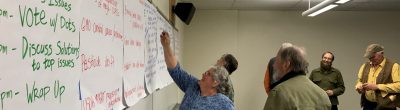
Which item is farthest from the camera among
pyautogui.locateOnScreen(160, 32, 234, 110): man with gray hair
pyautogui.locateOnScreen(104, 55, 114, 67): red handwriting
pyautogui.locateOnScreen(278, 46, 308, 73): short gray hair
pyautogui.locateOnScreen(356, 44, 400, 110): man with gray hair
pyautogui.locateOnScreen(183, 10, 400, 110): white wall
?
pyautogui.locateOnScreen(183, 10, 400, 110): white wall

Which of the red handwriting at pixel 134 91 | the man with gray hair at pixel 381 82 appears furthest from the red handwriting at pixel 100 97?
the man with gray hair at pixel 381 82

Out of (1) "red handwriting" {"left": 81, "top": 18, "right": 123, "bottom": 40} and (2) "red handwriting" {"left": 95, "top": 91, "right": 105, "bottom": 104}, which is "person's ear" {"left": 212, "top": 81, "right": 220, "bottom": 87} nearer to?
(1) "red handwriting" {"left": 81, "top": 18, "right": 123, "bottom": 40}

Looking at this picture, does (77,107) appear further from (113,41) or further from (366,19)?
(366,19)

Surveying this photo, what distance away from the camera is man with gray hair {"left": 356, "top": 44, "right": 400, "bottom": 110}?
3.83 meters

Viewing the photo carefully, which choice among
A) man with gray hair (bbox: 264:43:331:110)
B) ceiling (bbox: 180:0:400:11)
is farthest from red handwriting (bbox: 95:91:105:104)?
ceiling (bbox: 180:0:400:11)

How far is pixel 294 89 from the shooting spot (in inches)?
84.8

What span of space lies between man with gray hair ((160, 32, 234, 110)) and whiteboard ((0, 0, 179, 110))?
522 mm

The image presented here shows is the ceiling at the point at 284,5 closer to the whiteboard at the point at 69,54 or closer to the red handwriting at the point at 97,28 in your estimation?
the whiteboard at the point at 69,54

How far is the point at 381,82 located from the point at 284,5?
8.55 feet

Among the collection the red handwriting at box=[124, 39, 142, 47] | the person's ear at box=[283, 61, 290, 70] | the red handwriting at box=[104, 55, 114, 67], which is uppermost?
the red handwriting at box=[124, 39, 142, 47]

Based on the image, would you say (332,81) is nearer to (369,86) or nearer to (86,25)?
(369,86)

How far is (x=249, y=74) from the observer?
696 cm

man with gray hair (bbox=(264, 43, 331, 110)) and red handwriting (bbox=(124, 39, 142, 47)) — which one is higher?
red handwriting (bbox=(124, 39, 142, 47))

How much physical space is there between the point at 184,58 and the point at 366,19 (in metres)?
3.27
